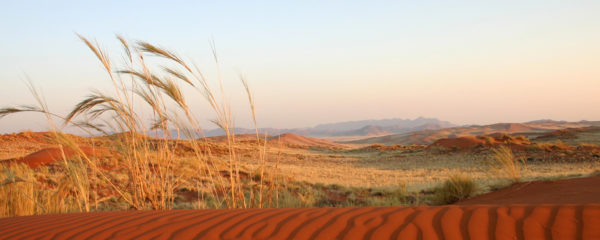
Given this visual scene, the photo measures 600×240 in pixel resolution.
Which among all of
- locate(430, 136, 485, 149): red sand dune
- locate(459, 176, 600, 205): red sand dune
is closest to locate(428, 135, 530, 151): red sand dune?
locate(430, 136, 485, 149): red sand dune

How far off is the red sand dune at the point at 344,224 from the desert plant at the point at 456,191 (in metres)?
5.42

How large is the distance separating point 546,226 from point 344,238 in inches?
51.3

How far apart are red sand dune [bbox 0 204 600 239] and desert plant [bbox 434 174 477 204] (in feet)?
17.8

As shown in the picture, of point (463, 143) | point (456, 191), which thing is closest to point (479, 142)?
point (463, 143)

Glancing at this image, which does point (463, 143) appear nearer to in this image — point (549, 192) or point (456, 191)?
point (456, 191)

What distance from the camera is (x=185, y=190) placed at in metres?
9.38

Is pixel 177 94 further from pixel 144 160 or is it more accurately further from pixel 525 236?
pixel 525 236

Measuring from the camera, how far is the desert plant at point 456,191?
7.84 m

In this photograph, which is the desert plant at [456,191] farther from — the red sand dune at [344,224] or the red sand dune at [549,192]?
the red sand dune at [344,224]

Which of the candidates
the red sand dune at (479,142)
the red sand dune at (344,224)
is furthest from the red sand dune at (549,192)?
the red sand dune at (479,142)

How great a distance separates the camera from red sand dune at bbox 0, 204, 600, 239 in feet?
7.75

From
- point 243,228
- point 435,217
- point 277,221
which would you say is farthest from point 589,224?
point 243,228

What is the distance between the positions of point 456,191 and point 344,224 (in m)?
6.17

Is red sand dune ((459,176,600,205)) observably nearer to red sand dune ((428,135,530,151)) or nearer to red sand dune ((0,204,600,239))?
red sand dune ((0,204,600,239))
